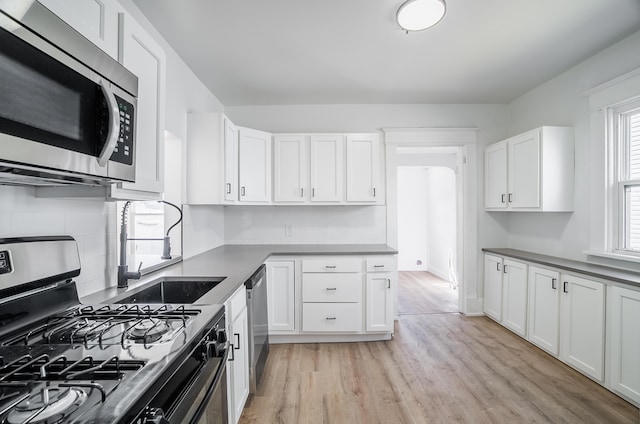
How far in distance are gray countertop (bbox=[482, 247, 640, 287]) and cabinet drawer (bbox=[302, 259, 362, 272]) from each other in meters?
1.64

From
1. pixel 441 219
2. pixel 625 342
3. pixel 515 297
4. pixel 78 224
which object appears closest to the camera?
pixel 78 224

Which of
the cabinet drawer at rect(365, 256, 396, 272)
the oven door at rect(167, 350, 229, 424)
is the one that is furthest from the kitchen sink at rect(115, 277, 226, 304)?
the cabinet drawer at rect(365, 256, 396, 272)

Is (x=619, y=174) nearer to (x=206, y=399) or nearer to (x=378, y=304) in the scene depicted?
(x=378, y=304)

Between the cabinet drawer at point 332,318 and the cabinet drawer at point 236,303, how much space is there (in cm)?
121

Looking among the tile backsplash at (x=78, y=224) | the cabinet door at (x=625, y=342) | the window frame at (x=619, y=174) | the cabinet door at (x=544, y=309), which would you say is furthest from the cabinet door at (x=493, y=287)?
the tile backsplash at (x=78, y=224)

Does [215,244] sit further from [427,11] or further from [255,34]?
[427,11]

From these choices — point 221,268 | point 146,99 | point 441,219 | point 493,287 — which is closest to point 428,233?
point 441,219

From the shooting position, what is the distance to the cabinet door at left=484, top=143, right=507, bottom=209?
3381 mm

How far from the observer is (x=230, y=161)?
9.51ft

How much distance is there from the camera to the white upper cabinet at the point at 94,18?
91cm

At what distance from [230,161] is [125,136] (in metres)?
1.83

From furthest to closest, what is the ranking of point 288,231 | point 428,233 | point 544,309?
point 428,233
point 288,231
point 544,309

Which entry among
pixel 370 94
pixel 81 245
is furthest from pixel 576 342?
pixel 81 245

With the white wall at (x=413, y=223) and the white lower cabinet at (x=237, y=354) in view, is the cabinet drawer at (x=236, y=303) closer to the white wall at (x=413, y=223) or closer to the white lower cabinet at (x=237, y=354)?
the white lower cabinet at (x=237, y=354)
